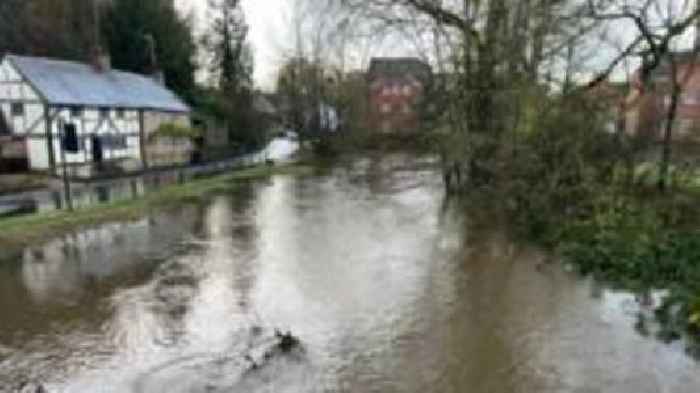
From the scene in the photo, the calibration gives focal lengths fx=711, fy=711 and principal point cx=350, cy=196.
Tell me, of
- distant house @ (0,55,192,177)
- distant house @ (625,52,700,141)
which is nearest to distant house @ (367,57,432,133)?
distant house @ (0,55,192,177)

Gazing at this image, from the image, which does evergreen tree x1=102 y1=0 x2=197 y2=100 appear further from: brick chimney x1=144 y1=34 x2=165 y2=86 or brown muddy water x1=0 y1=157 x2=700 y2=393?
brown muddy water x1=0 y1=157 x2=700 y2=393

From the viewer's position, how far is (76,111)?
105 ft

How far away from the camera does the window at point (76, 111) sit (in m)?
31.8

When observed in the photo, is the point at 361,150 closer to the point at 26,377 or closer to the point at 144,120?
the point at 144,120

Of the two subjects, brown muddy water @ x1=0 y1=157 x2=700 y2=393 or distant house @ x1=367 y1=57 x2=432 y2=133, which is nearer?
brown muddy water @ x1=0 y1=157 x2=700 y2=393

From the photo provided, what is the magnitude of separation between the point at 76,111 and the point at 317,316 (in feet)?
81.4

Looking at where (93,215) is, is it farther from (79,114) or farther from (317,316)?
(79,114)

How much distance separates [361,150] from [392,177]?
64.3 feet

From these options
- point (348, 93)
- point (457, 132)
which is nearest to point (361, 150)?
point (348, 93)

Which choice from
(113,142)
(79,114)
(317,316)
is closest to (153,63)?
(113,142)

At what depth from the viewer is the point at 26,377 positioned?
8.77 meters

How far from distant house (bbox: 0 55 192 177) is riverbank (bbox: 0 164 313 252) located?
4771mm

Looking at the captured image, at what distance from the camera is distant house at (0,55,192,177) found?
99.1ft

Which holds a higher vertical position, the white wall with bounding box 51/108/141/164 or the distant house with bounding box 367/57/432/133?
the distant house with bounding box 367/57/432/133
